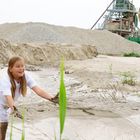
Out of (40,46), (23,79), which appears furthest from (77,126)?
(40,46)

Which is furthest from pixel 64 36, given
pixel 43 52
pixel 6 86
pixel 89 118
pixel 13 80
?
pixel 6 86

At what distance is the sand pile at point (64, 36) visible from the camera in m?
38.7

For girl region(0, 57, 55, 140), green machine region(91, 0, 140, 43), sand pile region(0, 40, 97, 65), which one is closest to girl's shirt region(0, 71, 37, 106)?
girl region(0, 57, 55, 140)

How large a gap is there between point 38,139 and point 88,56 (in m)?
22.0

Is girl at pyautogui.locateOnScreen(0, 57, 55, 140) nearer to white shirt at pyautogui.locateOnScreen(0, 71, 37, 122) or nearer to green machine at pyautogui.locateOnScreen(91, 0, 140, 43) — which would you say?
white shirt at pyautogui.locateOnScreen(0, 71, 37, 122)

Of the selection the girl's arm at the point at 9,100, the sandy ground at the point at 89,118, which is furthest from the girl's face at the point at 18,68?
the sandy ground at the point at 89,118

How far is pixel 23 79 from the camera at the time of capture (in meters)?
4.64

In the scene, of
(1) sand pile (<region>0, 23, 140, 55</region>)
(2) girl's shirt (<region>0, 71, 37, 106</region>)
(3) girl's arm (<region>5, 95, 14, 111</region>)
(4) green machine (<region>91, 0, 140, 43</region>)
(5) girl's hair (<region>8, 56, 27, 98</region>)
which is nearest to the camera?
(3) girl's arm (<region>5, 95, 14, 111</region>)

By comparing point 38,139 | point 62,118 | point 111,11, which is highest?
point 111,11

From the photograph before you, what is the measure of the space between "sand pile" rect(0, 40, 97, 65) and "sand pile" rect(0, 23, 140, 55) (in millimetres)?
8718

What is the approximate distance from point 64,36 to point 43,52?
16.2m

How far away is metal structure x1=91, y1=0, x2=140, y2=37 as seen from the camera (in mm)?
57562

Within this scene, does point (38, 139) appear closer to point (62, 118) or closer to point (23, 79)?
point (23, 79)

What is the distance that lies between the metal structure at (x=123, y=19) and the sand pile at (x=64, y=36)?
11.5 meters
